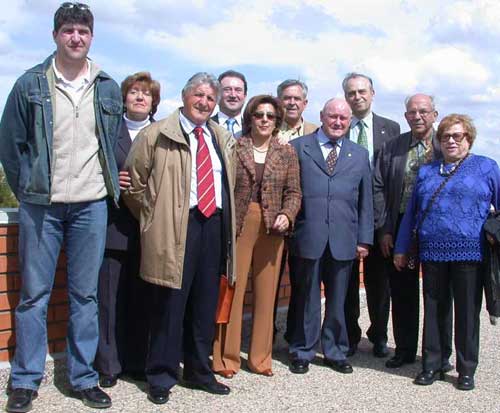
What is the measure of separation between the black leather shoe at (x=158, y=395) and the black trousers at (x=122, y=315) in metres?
0.35

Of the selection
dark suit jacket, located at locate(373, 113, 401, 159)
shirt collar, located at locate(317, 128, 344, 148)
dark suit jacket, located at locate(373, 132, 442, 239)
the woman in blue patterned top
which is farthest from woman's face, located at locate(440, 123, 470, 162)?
dark suit jacket, located at locate(373, 113, 401, 159)

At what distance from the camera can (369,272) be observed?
596cm

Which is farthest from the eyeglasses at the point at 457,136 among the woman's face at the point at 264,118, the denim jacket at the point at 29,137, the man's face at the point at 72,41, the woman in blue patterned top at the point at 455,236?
the denim jacket at the point at 29,137

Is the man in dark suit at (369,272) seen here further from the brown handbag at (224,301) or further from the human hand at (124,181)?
the human hand at (124,181)

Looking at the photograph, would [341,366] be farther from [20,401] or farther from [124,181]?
[20,401]

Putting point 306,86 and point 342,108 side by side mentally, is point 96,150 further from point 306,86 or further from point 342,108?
point 306,86

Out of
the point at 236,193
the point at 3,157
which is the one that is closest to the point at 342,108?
the point at 236,193

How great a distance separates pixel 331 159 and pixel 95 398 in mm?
2460

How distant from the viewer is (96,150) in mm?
4277

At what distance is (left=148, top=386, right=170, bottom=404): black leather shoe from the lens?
4.46 m

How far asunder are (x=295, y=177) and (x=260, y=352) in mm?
1356

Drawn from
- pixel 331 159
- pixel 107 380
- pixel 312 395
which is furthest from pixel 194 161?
pixel 312 395

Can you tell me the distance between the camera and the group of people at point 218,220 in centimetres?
418

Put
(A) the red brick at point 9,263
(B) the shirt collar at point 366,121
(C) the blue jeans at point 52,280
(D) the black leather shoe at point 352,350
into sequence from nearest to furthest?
(C) the blue jeans at point 52,280 → (A) the red brick at point 9,263 → (D) the black leather shoe at point 352,350 → (B) the shirt collar at point 366,121
